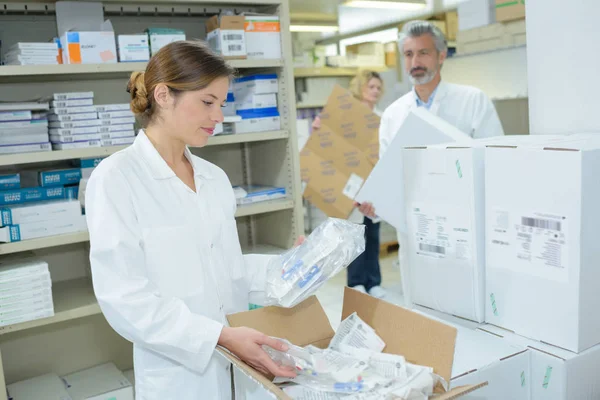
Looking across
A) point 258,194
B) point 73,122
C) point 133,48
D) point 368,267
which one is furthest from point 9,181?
point 368,267

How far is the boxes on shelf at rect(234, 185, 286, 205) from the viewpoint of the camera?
2658 millimetres

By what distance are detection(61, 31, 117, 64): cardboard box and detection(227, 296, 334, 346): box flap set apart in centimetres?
150

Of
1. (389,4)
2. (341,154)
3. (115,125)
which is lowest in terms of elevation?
(341,154)

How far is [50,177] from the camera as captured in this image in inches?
92.1

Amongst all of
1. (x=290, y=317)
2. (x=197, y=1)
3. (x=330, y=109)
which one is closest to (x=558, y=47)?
(x=290, y=317)

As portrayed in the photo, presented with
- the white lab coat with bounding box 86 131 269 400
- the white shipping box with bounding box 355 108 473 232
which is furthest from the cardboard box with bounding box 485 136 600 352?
the white lab coat with bounding box 86 131 269 400

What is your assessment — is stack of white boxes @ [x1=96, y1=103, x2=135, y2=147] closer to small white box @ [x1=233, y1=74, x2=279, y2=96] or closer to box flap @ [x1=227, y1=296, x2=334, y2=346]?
small white box @ [x1=233, y1=74, x2=279, y2=96]

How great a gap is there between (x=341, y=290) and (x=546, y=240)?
328cm

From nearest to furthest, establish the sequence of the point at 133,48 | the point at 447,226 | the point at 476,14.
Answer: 1. the point at 447,226
2. the point at 133,48
3. the point at 476,14

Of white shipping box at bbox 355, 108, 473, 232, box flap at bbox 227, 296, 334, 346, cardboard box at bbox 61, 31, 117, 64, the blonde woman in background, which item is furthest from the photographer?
the blonde woman in background

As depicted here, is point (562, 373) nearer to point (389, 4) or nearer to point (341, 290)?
point (341, 290)

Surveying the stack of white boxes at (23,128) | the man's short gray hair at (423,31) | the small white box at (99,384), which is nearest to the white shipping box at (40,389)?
the small white box at (99,384)

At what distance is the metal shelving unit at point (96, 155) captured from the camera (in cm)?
237

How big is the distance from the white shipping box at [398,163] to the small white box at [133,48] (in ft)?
3.90
